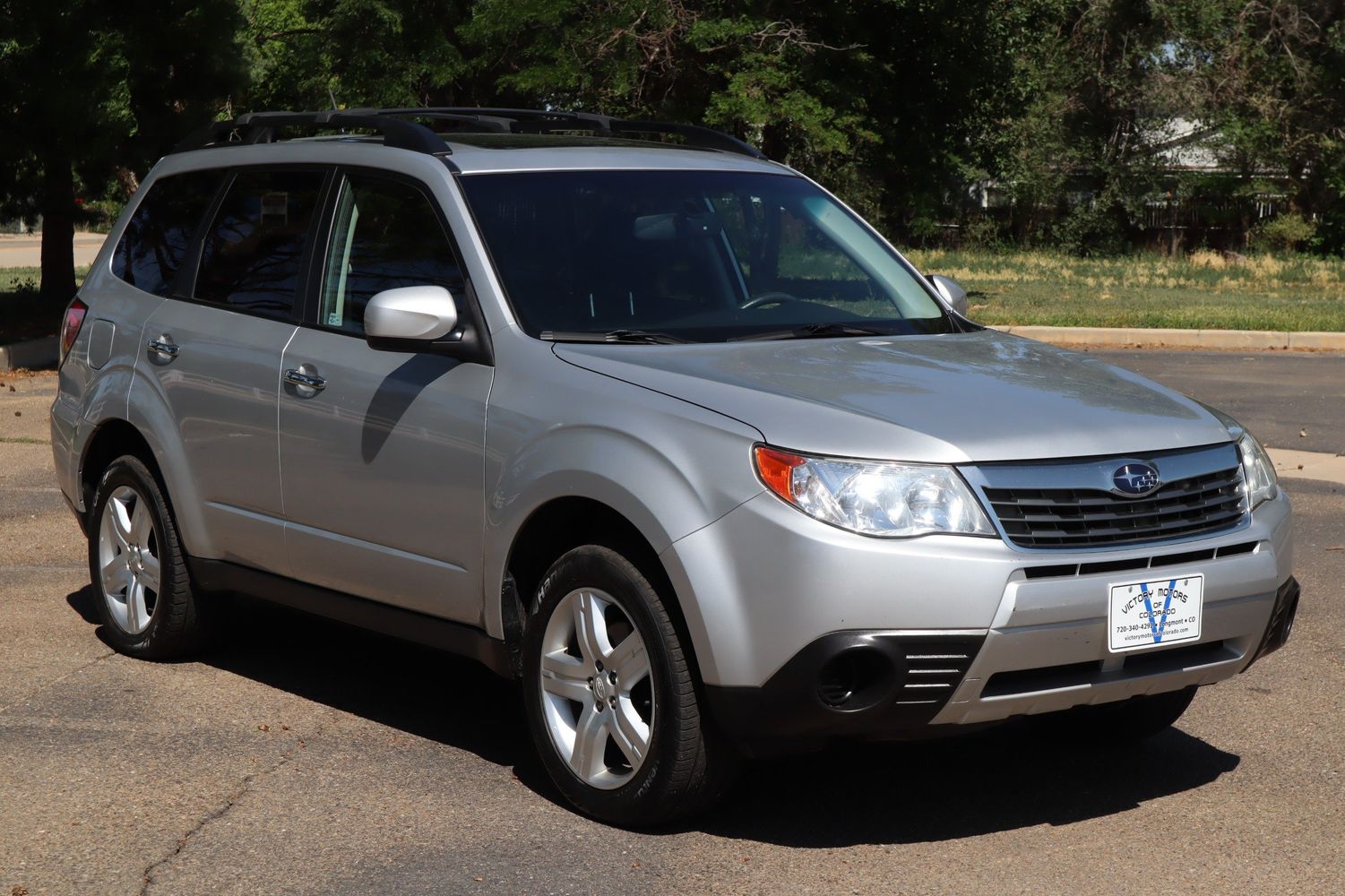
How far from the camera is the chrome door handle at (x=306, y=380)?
5.36 m

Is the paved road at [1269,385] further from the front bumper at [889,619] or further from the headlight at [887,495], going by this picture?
the headlight at [887,495]

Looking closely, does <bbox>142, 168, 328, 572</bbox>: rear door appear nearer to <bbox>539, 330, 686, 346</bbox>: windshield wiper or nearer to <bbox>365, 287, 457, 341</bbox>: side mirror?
<bbox>365, 287, 457, 341</bbox>: side mirror

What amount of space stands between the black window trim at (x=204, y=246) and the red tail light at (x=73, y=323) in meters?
0.66

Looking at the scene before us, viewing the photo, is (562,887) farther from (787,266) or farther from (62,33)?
(62,33)

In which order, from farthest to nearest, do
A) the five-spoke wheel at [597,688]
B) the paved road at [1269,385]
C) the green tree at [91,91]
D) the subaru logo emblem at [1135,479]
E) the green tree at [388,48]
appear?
the green tree at [388,48] < the green tree at [91,91] < the paved road at [1269,385] < the five-spoke wheel at [597,688] < the subaru logo emblem at [1135,479]

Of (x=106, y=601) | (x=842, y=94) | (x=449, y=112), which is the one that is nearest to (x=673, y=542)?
(x=449, y=112)

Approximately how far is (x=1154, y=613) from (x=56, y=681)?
12.9 ft

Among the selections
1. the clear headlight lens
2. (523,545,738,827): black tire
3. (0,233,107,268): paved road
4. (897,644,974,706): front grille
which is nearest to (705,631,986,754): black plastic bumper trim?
(897,644,974,706): front grille

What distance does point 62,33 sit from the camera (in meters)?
17.5

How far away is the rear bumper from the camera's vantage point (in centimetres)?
402

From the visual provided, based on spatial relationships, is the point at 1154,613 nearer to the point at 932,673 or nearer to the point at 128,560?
the point at 932,673

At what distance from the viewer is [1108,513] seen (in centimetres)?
422

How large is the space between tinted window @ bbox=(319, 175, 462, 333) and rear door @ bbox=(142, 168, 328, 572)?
0.15 metres

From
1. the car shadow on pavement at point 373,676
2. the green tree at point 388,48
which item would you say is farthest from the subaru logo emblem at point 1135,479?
the green tree at point 388,48
